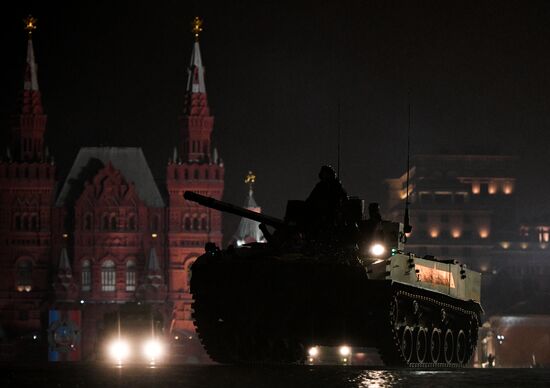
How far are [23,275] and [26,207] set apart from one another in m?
6.15

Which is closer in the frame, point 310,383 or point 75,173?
point 310,383

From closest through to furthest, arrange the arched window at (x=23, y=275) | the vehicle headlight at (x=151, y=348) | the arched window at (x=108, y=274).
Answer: the vehicle headlight at (x=151, y=348), the arched window at (x=23, y=275), the arched window at (x=108, y=274)

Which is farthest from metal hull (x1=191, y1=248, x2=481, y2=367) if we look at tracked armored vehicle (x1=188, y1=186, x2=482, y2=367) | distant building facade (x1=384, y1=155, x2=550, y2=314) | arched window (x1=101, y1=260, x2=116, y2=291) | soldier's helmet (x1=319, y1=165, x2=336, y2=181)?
distant building facade (x1=384, y1=155, x2=550, y2=314)

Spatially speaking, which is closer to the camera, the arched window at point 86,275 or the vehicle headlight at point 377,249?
the vehicle headlight at point 377,249

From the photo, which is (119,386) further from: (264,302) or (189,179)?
(189,179)

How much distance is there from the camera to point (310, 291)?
34.5 metres

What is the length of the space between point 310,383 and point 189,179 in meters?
122

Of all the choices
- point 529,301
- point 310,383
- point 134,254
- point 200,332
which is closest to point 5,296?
point 134,254

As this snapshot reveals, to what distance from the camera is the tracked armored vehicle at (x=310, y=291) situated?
113ft

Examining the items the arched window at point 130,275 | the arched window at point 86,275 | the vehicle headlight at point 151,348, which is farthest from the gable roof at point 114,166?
the vehicle headlight at point 151,348

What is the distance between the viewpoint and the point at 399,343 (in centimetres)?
3538

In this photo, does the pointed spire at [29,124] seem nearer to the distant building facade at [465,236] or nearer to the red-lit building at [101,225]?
the red-lit building at [101,225]

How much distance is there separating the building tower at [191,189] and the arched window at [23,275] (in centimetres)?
1247

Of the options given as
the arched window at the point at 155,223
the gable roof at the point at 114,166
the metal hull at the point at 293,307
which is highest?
the gable roof at the point at 114,166
